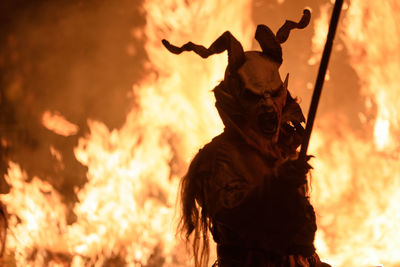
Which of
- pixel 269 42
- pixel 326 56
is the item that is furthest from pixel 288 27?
pixel 326 56

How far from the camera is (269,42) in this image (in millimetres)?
2561

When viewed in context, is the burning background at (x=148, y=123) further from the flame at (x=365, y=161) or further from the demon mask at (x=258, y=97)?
the demon mask at (x=258, y=97)

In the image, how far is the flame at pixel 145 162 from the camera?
3.77 m

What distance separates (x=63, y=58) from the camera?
13.7ft

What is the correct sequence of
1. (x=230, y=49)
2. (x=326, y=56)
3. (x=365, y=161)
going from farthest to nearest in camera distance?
(x=365, y=161)
(x=230, y=49)
(x=326, y=56)

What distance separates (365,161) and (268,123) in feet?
5.26

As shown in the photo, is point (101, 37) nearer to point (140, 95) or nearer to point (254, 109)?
point (140, 95)

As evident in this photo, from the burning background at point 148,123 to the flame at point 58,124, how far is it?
1 cm

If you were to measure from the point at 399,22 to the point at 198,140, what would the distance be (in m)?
1.74

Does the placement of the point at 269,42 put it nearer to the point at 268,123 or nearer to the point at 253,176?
the point at 268,123

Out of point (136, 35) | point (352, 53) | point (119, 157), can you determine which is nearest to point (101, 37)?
A: point (136, 35)

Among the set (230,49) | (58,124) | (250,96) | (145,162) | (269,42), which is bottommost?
(250,96)

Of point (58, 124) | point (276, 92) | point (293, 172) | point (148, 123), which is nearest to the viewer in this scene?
point (293, 172)

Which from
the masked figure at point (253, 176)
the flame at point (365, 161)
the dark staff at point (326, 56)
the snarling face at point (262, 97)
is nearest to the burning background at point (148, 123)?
the flame at point (365, 161)
